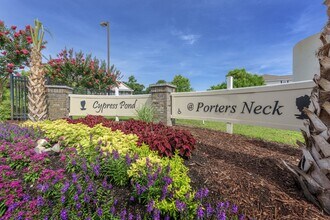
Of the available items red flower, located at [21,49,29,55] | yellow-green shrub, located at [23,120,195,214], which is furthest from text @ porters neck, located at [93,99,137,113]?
red flower, located at [21,49,29,55]

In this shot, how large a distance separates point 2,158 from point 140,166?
2.34m

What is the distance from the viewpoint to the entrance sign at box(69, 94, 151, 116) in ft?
25.6

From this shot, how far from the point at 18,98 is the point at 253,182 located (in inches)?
385

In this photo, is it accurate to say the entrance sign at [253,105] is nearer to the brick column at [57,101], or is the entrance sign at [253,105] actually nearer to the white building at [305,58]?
the brick column at [57,101]

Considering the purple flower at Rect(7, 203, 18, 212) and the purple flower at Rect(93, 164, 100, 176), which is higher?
the purple flower at Rect(93, 164, 100, 176)

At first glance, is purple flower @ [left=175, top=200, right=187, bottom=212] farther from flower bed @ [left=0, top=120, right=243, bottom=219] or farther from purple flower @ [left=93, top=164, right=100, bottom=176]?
purple flower @ [left=93, top=164, right=100, bottom=176]

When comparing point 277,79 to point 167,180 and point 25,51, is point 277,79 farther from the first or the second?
point 167,180

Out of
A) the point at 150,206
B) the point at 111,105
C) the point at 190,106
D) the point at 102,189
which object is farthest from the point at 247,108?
the point at 111,105

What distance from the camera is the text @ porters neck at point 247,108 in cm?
404

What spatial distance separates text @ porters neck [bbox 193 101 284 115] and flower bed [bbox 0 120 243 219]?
3.01 metres

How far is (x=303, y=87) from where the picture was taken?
3.52m

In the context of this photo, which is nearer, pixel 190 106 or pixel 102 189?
pixel 102 189

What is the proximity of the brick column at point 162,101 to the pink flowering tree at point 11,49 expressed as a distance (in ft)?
31.2

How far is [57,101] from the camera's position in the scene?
7531 mm
